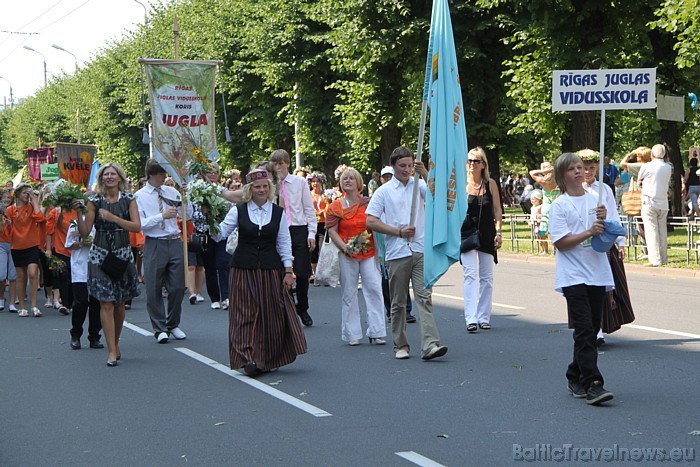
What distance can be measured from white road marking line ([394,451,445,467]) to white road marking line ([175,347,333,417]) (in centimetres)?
131

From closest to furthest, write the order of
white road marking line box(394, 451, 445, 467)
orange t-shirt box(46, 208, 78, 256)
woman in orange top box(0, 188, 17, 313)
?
white road marking line box(394, 451, 445, 467)
orange t-shirt box(46, 208, 78, 256)
woman in orange top box(0, 188, 17, 313)

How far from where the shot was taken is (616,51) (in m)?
26.5

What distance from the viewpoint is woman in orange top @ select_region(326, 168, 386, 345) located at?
11359 millimetres

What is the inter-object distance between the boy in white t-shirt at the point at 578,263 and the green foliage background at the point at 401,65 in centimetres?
1043

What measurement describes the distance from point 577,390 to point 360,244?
3.88m

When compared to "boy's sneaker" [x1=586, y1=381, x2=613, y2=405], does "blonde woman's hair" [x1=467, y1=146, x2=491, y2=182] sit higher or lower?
higher

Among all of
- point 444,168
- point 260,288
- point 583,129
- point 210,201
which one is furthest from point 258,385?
point 583,129

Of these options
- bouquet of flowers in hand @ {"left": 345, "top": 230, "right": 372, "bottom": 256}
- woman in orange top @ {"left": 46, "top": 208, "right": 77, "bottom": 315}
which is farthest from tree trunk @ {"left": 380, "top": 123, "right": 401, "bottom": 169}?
bouquet of flowers in hand @ {"left": 345, "top": 230, "right": 372, "bottom": 256}

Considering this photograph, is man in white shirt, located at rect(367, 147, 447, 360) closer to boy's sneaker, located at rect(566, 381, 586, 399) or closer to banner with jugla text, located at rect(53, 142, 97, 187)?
boy's sneaker, located at rect(566, 381, 586, 399)

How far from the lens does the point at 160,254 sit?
12.2 metres

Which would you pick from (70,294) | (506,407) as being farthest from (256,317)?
(70,294)

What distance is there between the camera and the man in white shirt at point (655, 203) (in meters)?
19.7

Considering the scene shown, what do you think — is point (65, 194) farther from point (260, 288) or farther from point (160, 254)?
point (260, 288)

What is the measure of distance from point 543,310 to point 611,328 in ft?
12.5
